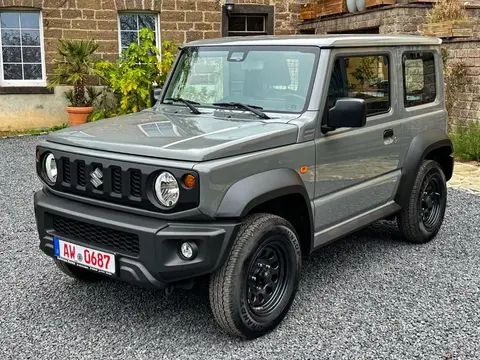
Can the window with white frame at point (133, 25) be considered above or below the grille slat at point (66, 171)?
above

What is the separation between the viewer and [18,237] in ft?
18.5

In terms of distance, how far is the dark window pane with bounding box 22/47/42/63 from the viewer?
12.8 m

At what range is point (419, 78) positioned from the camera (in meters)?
5.21

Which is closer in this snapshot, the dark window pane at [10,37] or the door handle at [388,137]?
the door handle at [388,137]

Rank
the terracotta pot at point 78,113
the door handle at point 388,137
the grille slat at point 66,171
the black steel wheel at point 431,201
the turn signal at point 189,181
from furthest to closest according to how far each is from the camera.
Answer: the terracotta pot at point 78,113
the black steel wheel at point 431,201
the door handle at point 388,137
the grille slat at point 66,171
the turn signal at point 189,181

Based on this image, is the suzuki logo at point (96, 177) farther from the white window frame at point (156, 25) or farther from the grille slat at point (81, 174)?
the white window frame at point (156, 25)

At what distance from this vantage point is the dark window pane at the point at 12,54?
12.7m

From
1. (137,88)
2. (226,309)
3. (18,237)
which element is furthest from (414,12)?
(226,309)

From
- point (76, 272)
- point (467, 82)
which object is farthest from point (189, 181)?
point (467, 82)

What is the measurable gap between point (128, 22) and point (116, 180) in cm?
1063

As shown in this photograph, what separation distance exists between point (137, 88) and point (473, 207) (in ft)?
20.0

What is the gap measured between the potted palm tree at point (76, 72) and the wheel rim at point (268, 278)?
9280mm

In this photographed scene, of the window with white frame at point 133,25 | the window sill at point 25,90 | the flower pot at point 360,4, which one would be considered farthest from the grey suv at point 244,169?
the window with white frame at point 133,25

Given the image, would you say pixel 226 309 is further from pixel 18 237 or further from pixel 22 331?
pixel 18 237
